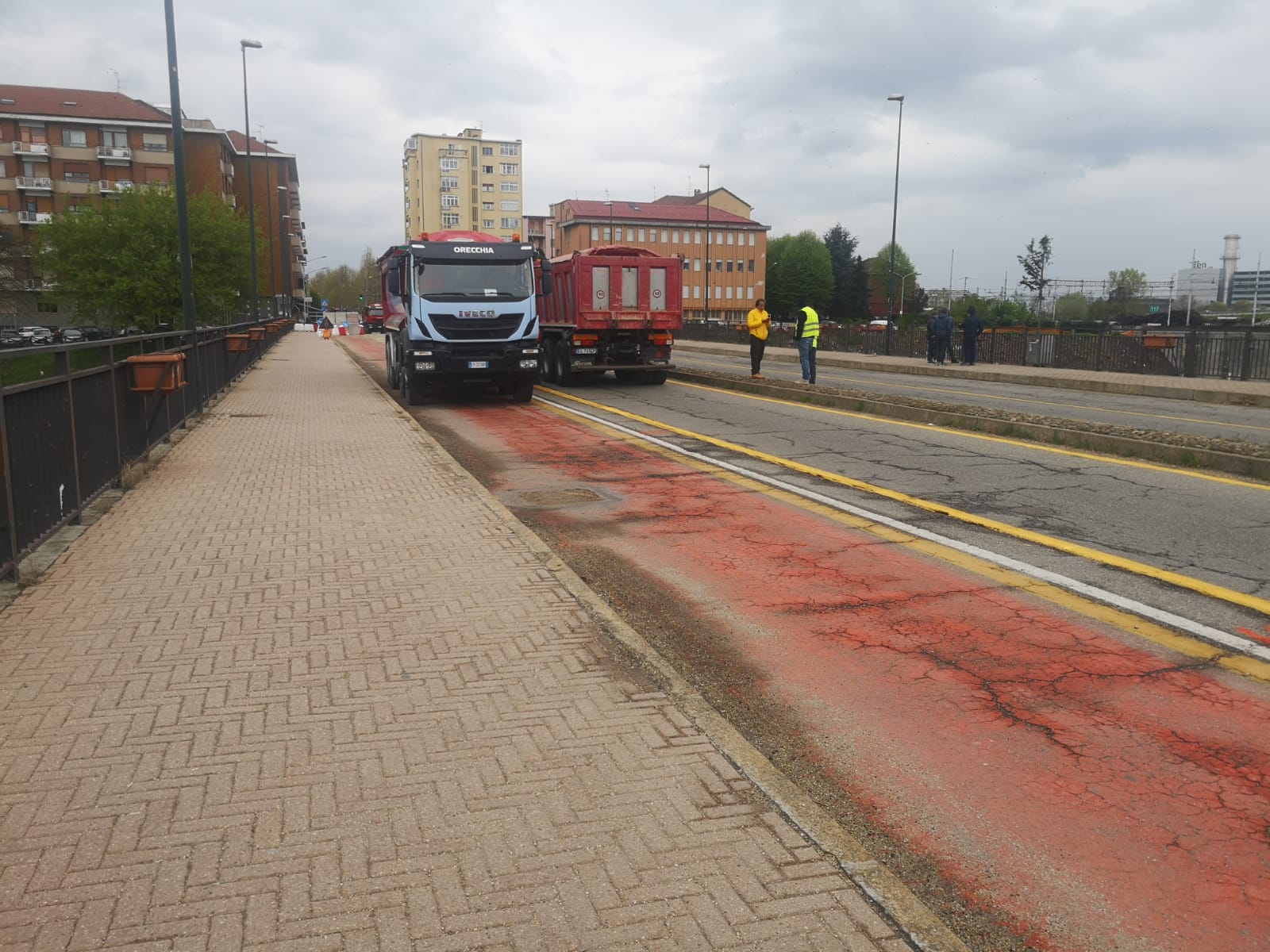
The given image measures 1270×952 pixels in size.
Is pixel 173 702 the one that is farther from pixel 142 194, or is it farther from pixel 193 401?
pixel 142 194

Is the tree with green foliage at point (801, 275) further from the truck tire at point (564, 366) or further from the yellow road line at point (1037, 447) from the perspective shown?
the yellow road line at point (1037, 447)

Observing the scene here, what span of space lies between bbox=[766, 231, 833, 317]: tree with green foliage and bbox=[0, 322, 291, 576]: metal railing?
109 meters

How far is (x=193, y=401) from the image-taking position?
1523 centimetres

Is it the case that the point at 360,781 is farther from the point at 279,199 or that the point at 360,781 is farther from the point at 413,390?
the point at 279,199

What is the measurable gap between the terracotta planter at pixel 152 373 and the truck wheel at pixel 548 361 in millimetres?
14410

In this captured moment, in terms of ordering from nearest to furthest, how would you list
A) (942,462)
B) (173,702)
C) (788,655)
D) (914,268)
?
(173,702) < (788,655) < (942,462) < (914,268)

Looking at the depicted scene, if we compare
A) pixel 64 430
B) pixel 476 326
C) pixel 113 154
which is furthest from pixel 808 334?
pixel 113 154

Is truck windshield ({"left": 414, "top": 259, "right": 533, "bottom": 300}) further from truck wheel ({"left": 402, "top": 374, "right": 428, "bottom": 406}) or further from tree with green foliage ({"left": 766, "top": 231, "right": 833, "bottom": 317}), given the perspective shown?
tree with green foliage ({"left": 766, "top": 231, "right": 833, "bottom": 317})

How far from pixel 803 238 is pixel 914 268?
121ft

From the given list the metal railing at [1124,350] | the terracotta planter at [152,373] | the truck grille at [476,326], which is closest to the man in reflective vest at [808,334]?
the truck grille at [476,326]

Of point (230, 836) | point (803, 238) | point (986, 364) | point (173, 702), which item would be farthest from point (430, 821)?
point (803, 238)

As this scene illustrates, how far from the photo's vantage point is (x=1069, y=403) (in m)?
19.9

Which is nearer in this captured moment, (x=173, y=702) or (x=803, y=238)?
(x=173, y=702)

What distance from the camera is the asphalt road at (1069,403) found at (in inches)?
624
